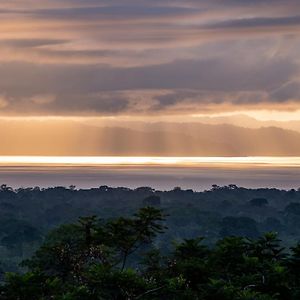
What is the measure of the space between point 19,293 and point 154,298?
23.0 ft

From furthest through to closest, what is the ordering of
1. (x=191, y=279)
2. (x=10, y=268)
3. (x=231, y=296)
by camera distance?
(x=10, y=268)
(x=191, y=279)
(x=231, y=296)

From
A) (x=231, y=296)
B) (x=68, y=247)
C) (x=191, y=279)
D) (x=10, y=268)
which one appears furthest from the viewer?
(x=10, y=268)

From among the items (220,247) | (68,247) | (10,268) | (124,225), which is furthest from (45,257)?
(10,268)

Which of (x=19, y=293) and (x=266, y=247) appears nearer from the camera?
(x=19, y=293)

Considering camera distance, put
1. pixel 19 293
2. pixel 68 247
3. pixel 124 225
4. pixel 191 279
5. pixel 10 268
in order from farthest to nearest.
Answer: pixel 10 268 → pixel 68 247 → pixel 124 225 → pixel 191 279 → pixel 19 293

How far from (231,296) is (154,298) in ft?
17.6

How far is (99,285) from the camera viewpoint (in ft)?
141

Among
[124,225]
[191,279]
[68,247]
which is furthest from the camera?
[68,247]

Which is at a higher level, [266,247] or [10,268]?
[266,247]

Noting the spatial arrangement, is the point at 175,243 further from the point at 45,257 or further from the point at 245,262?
the point at 45,257

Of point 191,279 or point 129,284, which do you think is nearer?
point 129,284

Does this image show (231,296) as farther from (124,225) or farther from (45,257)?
(45,257)

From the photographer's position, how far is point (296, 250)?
4884 centimetres

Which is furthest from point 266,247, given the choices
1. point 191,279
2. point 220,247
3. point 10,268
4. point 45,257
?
point 10,268
